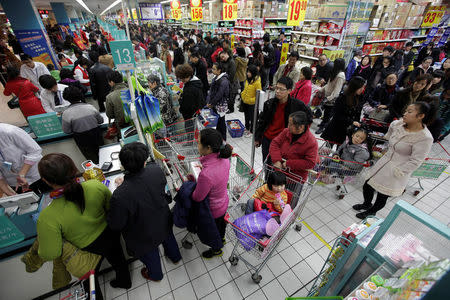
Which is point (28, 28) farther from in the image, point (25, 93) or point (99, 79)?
point (99, 79)

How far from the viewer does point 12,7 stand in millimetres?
7363

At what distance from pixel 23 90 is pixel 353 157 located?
6860 millimetres

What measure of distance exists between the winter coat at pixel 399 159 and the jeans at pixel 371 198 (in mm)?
290

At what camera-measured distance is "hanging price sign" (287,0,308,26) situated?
6.90m

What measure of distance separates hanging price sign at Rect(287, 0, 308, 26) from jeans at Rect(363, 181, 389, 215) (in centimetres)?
616

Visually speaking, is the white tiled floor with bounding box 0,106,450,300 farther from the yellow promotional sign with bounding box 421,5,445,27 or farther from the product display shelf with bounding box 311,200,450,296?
the yellow promotional sign with bounding box 421,5,445,27

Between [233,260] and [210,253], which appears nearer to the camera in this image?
[233,260]

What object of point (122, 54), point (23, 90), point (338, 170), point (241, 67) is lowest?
point (338, 170)

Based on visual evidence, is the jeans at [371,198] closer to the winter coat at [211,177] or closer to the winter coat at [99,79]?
the winter coat at [211,177]

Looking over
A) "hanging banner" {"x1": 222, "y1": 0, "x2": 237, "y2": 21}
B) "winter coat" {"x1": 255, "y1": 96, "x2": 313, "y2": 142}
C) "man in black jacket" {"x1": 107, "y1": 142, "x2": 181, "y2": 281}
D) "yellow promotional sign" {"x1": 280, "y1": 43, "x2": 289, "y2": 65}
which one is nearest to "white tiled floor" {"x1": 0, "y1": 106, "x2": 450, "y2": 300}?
"man in black jacket" {"x1": 107, "y1": 142, "x2": 181, "y2": 281}

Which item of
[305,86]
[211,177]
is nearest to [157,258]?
[211,177]

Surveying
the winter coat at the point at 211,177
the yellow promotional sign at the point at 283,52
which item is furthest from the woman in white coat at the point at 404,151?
the yellow promotional sign at the point at 283,52

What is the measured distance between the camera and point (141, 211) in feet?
6.52

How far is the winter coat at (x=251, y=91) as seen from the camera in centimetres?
497
